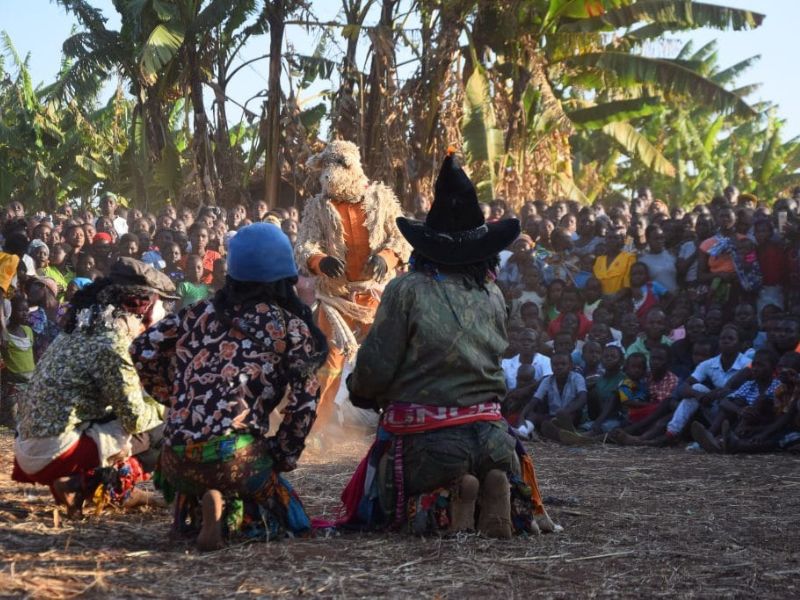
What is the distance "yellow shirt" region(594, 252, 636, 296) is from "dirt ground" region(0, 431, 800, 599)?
552cm

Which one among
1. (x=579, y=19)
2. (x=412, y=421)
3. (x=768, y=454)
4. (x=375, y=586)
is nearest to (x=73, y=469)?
(x=412, y=421)

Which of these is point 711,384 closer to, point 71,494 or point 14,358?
point 71,494

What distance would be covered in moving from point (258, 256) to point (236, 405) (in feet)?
2.17

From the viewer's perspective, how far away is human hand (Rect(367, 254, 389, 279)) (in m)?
7.69

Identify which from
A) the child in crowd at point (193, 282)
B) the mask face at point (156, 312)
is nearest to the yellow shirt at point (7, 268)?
the child in crowd at point (193, 282)

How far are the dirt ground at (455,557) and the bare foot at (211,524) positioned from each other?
0.18 feet

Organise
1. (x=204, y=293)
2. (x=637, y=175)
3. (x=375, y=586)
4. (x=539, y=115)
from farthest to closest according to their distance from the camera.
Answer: (x=637, y=175), (x=539, y=115), (x=204, y=293), (x=375, y=586)

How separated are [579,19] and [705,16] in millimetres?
2030

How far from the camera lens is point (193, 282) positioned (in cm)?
1197

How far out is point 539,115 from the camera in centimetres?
1772

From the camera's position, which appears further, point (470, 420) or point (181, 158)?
point (181, 158)

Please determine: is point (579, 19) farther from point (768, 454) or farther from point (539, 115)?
point (768, 454)

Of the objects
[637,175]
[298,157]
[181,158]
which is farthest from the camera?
[637,175]

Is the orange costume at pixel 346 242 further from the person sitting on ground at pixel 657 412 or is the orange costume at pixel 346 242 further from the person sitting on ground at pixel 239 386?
the person sitting on ground at pixel 239 386
